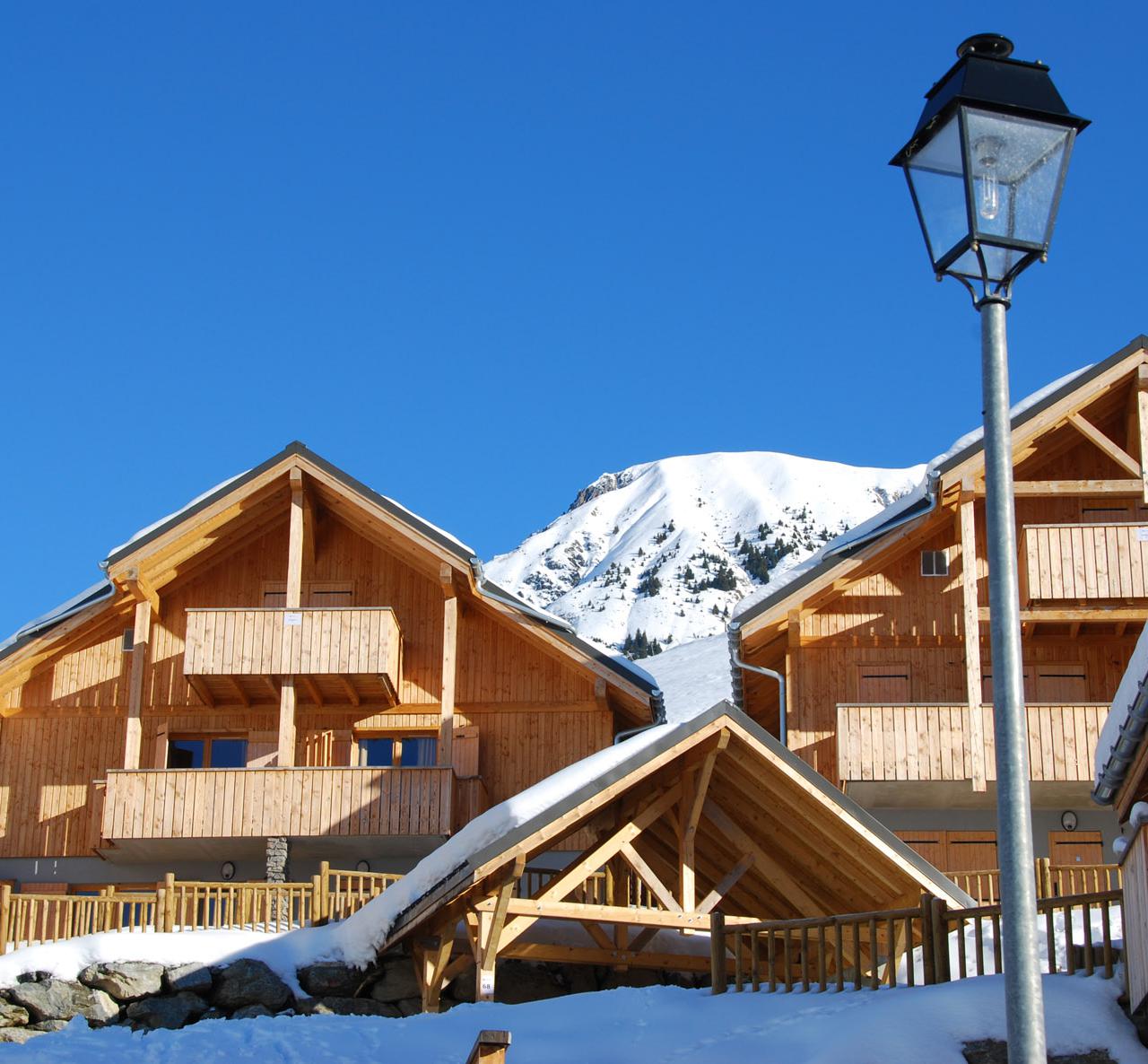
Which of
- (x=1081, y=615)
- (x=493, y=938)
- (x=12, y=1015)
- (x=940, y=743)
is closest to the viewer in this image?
(x=493, y=938)

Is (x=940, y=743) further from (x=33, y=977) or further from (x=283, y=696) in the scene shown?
(x=33, y=977)

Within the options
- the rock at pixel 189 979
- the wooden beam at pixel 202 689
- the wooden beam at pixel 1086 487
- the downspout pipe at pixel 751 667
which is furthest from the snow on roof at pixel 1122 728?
the wooden beam at pixel 202 689

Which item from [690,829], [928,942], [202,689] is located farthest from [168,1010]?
[928,942]

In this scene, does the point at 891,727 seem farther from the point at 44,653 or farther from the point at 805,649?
the point at 44,653

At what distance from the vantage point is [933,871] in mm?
18344

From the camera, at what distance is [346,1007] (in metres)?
20.8

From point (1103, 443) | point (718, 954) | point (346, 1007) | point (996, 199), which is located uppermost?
point (1103, 443)

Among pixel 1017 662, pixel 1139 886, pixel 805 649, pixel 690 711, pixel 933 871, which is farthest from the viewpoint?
pixel 690 711

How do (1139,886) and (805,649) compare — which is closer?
(1139,886)

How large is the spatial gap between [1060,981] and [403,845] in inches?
665

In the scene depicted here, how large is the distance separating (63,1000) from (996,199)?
713 inches

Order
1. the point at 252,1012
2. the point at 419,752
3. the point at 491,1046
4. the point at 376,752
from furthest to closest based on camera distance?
the point at 376,752, the point at 419,752, the point at 252,1012, the point at 491,1046

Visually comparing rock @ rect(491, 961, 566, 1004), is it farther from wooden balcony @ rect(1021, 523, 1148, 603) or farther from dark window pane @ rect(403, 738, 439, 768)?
wooden balcony @ rect(1021, 523, 1148, 603)

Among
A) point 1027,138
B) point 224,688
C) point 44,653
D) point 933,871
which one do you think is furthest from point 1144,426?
point 1027,138
